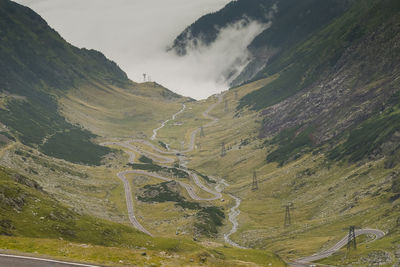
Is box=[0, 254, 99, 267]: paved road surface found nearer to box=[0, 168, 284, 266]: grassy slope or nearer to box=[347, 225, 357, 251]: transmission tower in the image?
box=[0, 168, 284, 266]: grassy slope

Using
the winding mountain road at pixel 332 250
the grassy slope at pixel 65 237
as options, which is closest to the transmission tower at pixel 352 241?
the winding mountain road at pixel 332 250

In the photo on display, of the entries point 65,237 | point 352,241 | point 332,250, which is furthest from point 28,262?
point 352,241

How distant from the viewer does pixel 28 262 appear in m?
62.2

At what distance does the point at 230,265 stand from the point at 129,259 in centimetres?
2810

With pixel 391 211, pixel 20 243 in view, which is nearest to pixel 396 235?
pixel 391 211

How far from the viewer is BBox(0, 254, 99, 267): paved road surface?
60.6 metres

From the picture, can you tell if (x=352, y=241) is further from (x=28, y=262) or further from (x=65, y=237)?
(x=28, y=262)

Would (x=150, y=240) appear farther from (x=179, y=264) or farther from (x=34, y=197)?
Result: (x=179, y=264)

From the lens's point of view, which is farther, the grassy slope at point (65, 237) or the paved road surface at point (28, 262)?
the grassy slope at point (65, 237)

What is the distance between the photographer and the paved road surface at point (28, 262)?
60.6 metres

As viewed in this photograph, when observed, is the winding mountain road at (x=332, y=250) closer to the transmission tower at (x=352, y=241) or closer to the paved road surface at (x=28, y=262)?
the transmission tower at (x=352, y=241)

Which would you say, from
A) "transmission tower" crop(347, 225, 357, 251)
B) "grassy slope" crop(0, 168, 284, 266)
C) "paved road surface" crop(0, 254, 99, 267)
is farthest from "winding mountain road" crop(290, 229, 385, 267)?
"paved road surface" crop(0, 254, 99, 267)

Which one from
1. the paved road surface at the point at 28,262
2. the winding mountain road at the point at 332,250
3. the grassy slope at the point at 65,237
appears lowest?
the paved road surface at the point at 28,262

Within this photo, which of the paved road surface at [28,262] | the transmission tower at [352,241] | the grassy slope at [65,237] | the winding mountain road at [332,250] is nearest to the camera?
the paved road surface at [28,262]
